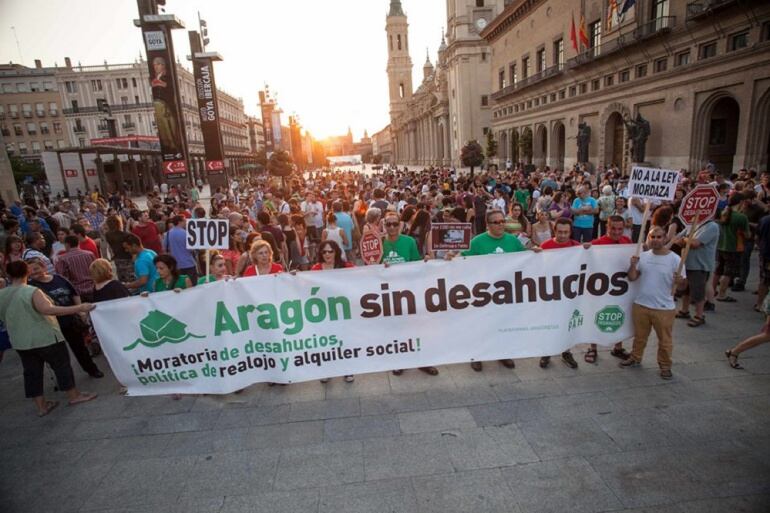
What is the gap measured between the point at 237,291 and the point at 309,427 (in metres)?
1.69

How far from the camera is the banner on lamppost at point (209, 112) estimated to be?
2753cm

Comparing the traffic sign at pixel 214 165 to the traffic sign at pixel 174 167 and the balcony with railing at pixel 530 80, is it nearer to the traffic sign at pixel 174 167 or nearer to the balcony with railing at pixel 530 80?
the traffic sign at pixel 174 167

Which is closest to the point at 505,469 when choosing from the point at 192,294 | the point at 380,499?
the point at 380,499

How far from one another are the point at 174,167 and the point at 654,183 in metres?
25.7

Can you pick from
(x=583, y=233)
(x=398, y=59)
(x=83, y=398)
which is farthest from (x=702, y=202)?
(x=398, y=59)

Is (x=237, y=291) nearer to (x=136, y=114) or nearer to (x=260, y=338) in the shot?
A: (x=260, y=338)

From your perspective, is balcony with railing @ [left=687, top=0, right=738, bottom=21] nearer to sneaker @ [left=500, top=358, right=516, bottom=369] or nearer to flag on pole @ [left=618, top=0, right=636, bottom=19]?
flag on pole @ [left=618, top=0, right=636, bottom=19]

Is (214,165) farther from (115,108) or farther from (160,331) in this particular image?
(115,108)

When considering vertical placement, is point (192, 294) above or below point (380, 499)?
above

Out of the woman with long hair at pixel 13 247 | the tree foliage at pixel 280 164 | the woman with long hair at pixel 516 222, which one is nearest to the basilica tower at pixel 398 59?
the tree foliage at pixel 280 164

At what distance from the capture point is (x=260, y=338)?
4.87 metres

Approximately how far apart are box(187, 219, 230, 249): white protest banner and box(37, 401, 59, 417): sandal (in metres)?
2.51

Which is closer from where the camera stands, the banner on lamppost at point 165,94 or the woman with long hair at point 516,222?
the woman with long hair at point 516,222

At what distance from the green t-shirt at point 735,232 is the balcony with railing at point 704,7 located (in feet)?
60.4
